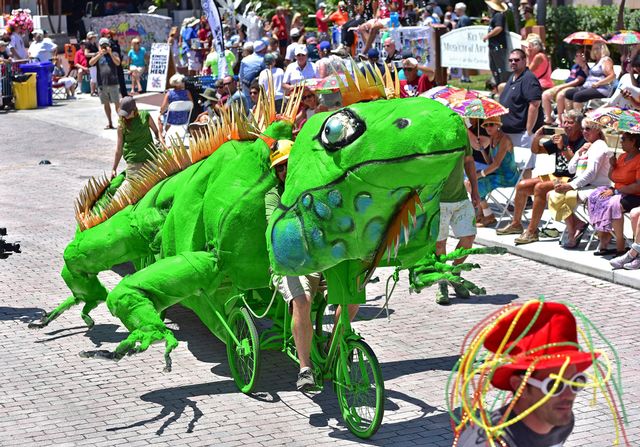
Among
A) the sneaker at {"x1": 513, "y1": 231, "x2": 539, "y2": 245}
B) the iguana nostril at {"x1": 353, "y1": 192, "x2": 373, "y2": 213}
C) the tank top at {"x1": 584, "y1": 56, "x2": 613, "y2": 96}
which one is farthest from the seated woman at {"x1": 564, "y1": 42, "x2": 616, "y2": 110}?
the iguana nostril at {"x1": 353, "y1": 192, "x2": 373, "y2": 213}

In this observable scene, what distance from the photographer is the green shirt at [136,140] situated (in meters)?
12.4

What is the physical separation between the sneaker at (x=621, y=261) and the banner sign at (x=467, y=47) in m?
8.85

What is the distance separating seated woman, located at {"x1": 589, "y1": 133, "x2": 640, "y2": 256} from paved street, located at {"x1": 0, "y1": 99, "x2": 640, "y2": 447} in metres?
0.55

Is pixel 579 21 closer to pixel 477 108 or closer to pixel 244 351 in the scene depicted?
pixel 477 108

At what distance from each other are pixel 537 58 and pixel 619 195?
6.61 m

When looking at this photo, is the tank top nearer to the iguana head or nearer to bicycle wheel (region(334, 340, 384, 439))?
the iguana head

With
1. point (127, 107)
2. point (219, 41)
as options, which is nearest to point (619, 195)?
point (127, 107)

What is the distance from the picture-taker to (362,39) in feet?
75.3

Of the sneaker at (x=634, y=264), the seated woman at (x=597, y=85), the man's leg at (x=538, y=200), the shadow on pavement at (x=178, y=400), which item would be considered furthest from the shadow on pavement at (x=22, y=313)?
the seated woman at (x=597, y=85)

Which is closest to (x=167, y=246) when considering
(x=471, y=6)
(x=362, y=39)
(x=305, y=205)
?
(x=305, y=205)

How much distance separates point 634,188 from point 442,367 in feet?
11.1

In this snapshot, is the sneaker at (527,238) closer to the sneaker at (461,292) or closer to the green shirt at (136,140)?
the sneaker at (461,292)

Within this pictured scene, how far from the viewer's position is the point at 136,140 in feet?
40.8

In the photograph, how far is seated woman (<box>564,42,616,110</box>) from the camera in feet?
53.8
